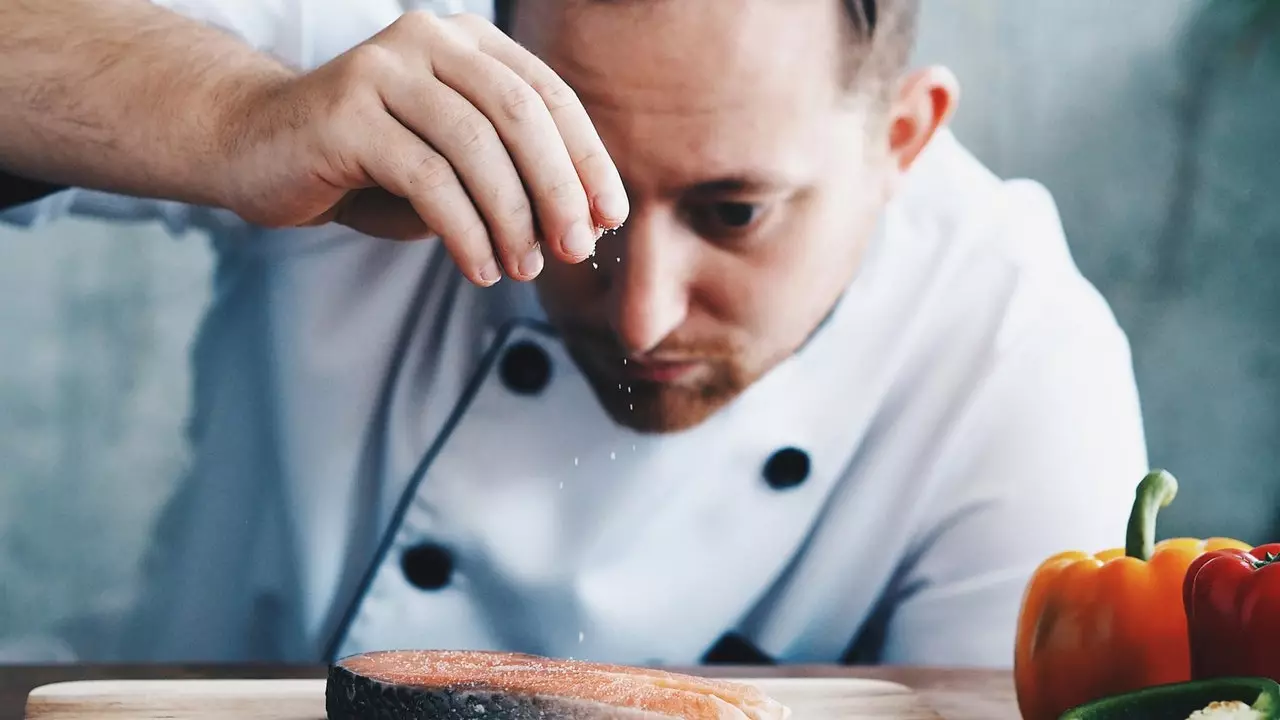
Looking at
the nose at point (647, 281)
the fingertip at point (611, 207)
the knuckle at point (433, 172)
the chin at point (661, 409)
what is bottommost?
the chin at point (661, 409)

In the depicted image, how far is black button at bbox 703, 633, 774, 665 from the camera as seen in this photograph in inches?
52.1

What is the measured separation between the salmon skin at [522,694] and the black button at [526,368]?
44 centimetres

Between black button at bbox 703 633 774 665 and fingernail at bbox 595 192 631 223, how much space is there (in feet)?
1.97

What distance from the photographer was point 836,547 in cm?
132

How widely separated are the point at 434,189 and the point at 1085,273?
736mm

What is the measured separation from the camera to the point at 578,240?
2.85 feet

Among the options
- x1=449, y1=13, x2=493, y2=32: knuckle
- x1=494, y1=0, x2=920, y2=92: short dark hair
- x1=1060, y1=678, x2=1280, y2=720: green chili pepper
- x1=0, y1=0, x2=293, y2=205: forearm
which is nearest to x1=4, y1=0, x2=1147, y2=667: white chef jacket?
x1=494, y1=0, x2=920, y2=92: short dark hair

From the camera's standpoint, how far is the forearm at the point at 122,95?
3.41ft

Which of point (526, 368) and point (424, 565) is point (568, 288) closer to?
point (526, 368)

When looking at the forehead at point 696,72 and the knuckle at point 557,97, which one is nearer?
the knuckle at point 557,97

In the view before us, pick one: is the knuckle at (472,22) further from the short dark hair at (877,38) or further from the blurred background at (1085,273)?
the blurred background at (1085,273)

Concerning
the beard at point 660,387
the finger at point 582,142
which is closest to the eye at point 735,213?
the beard at point 660,387

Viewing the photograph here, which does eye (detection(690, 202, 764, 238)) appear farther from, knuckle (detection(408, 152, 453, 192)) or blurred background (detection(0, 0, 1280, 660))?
knuckle (detection(408, 152, 453, 192))

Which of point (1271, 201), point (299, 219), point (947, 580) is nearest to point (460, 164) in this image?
point (299, 219)
